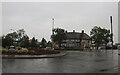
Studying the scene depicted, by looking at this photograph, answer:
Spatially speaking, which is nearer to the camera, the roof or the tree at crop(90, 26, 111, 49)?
the tree at crop(90, 26, 111, 49)

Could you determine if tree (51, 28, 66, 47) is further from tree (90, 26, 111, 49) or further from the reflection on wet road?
the reflection on wet road

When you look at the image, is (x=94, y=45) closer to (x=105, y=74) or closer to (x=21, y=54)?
(x=21, y=54)

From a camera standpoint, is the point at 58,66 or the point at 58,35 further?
the point at 58,35

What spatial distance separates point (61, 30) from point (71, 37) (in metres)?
40.8

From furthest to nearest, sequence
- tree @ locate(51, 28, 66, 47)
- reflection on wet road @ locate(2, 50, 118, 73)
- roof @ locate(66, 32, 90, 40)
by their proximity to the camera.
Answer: roof @ locate(66, 32, 90, 40) < tree @ locate(51, 28, 66, 47) < reflection on wet road @ locate(2, 50, 118, 73)

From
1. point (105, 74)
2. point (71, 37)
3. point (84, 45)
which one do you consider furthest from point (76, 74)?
point (71, 37)

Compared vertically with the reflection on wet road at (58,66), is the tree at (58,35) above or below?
above

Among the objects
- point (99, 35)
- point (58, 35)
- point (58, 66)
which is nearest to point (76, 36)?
point (99, 35)

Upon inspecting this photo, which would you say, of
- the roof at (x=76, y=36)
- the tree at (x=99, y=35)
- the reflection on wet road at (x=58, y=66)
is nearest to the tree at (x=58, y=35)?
the tree at (x=99, y=35)

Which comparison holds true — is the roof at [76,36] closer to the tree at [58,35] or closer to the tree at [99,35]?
the tree at [99,35]

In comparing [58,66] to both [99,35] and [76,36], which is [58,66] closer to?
[99,35]

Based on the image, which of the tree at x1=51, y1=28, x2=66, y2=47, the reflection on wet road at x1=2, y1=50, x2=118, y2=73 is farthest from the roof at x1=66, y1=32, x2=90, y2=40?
the reflection on wet road at x1=2, y1=50, x2=118, y2=73

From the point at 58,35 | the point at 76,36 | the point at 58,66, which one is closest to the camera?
the point at 58,66

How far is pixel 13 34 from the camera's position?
256 feet
